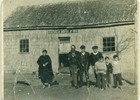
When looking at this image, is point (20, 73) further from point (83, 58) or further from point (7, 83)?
point (83, 58)

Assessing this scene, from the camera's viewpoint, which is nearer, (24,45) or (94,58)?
(94,58)

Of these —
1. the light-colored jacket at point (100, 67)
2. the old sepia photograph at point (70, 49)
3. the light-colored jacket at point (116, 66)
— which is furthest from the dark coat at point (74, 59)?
the light-colored jacket at point (116, 66)

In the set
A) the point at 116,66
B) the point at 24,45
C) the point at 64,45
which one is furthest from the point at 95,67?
the point at 24,45

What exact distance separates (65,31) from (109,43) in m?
0.29

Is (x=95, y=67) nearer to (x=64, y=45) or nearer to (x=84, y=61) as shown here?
(x=84, y=61)

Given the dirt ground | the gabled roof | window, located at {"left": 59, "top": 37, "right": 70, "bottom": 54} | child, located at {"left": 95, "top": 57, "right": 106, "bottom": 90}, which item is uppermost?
the gabled roof

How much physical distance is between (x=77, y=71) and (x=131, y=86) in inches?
13.3

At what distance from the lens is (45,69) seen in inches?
89.5

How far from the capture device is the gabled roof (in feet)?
7.03

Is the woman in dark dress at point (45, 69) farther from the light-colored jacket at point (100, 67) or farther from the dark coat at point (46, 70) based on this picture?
the light-colored jacket at point (100, 67)

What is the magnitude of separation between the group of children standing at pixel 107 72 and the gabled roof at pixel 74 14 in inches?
9.5

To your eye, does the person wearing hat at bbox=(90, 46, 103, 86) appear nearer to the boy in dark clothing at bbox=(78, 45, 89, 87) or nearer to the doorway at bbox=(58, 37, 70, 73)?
the boy in dark clothing at bbox=(78, 45, 89, 87)

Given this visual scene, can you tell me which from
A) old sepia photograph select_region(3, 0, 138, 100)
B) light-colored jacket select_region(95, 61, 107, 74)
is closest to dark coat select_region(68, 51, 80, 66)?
old sepia photograph select_region(3, 0, 138, 100)

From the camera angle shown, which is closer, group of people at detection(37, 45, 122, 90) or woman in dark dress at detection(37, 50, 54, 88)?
group of people at detection(37, 45, 122, 90)
